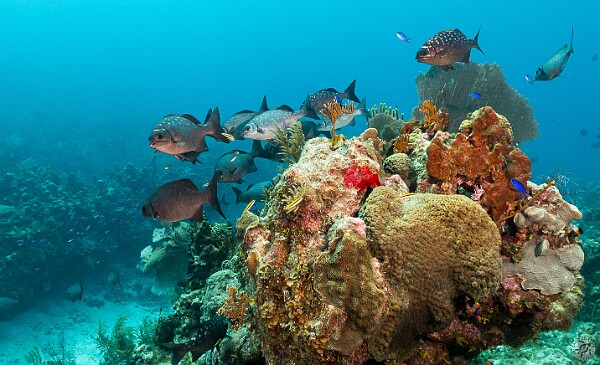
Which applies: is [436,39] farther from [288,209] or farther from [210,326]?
[210,326]

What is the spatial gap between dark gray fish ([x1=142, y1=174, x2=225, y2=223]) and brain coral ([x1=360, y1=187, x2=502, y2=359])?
7.75ft

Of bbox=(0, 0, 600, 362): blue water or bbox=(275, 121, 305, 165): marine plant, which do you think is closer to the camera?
bbox=(275, 121, 305, 165): marine plant

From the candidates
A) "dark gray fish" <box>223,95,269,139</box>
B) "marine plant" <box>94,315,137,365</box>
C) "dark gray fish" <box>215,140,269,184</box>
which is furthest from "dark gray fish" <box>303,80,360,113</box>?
"marine plant" <box>94,315,137,365</box>

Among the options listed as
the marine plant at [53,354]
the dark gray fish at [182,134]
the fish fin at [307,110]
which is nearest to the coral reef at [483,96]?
the fish fin at [307,110]

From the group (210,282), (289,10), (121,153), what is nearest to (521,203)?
(210,282)

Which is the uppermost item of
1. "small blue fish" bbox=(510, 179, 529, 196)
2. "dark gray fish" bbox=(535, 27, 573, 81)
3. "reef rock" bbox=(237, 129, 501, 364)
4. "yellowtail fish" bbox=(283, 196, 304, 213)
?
"dark gray fish" bbox=(535, 27, 573, 81)

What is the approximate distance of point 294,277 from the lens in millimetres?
2766

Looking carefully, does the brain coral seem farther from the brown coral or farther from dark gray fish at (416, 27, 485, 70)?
dark gray fish at (416, 27, 485, 70)

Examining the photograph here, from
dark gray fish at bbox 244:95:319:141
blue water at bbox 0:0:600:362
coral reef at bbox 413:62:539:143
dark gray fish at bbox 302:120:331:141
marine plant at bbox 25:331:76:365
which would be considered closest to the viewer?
dark gray fish at bbox 244:95:319:141

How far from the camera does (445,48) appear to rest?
5.62 metres

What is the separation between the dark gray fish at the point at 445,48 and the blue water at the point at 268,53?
63.6m

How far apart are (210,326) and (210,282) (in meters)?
1.46

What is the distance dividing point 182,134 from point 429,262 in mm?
3516

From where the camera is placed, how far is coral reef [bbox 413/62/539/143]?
7.88m
